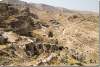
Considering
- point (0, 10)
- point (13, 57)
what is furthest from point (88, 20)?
point (13, 57)

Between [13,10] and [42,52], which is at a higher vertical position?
[13,10]

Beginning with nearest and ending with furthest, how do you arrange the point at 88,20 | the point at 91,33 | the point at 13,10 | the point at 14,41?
the point at 14,41
the point at 13,10
the point at 91,33
the point at 88,20

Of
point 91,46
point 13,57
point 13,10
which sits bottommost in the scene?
point 91,46

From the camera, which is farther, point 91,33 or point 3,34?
point 91,33

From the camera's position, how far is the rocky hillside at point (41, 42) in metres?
2.69

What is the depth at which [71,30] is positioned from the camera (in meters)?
5.53

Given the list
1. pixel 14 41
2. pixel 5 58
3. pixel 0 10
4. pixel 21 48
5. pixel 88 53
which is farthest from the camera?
pixel 0 10

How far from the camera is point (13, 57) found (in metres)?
2.72

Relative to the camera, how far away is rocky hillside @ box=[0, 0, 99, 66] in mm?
2689

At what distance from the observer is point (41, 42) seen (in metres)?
3.57

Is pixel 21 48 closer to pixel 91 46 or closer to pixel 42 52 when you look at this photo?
pixel 42 52

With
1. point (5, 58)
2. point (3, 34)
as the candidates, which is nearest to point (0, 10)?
point (3, 34)

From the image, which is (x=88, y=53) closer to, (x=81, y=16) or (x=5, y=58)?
(x=5, y=58)

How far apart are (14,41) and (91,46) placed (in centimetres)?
179
